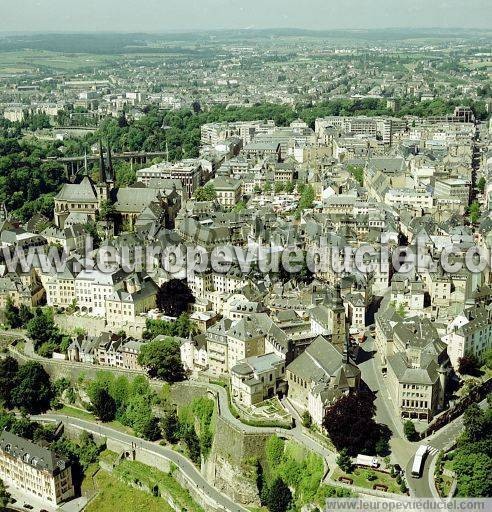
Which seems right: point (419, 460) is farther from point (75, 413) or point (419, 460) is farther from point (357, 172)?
point (357, 172)

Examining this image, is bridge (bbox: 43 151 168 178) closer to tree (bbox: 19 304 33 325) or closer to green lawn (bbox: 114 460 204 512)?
tree (bbox: 19 304 33 325)

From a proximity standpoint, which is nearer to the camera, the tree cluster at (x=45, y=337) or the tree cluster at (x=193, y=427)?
the tree cluster at (x=193, y=427)

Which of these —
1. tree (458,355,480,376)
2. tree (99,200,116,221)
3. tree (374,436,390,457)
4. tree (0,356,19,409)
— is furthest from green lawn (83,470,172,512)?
tree (99,200,116,221)

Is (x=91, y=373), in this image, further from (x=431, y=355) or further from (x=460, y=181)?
(x=460, y=181)

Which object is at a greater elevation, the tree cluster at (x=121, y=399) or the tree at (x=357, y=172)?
the tree at (x=357, y=172)

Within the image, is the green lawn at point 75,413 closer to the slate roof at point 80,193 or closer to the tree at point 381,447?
the tree at point 381,447

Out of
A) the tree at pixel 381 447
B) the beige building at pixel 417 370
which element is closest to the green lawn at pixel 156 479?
the tree at pixel 381 447
